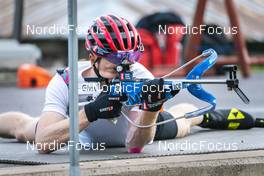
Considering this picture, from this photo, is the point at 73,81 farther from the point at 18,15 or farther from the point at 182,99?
the point at 18,15

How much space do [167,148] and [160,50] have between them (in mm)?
10959

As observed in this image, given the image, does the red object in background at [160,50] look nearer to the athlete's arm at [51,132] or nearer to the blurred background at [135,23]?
the blurred background at [135,23]

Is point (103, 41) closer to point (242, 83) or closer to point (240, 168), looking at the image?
point (240, 168)

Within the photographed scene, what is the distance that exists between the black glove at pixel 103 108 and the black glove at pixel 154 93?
0.19 metres

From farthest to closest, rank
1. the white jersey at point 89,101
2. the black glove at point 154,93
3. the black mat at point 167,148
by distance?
the white jersey at point 89,101 → the black mat at point 167,148 → the black glove at point 154,93

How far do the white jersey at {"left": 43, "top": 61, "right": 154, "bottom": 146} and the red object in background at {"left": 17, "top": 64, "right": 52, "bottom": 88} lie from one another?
26.9 feet

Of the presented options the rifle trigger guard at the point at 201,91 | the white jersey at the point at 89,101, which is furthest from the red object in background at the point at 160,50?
the rifle trigger guard at the point at 201,91

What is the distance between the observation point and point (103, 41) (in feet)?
20.7

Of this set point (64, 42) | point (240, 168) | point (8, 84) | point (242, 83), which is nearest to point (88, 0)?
point (64, 42)

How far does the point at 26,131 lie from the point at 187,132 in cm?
131

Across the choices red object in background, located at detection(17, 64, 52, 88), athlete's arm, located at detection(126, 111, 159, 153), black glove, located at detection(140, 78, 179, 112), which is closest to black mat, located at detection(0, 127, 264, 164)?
athlete's arm, located at detection(126, 111, 159, 153)

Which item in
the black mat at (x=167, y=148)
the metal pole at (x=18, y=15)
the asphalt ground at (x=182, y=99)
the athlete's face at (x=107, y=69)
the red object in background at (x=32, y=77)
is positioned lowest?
the black mat at (x=167, y=148)

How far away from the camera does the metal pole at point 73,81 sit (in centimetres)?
495

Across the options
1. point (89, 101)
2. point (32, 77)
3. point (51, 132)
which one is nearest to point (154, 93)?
point (89, 101)
